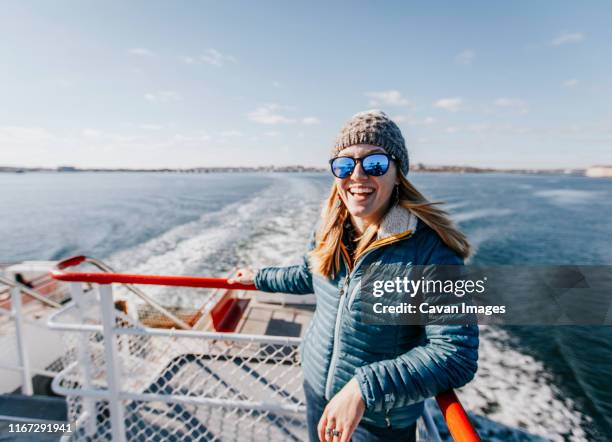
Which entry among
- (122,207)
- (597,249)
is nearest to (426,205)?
(597,249)

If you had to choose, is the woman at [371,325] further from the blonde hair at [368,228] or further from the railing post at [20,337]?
the railing post at [20,337]

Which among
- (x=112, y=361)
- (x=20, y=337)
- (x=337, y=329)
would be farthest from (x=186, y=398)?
(x=20, y=337)

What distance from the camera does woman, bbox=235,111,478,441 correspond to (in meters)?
0.85

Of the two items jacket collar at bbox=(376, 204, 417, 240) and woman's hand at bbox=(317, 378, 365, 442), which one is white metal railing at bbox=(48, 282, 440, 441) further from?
jacket collar at bbox=(376, 204, 417, 240)

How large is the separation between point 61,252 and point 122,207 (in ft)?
35.0

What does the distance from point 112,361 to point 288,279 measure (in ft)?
3.72

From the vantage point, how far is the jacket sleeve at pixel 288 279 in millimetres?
1468

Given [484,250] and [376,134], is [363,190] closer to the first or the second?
[376,134]

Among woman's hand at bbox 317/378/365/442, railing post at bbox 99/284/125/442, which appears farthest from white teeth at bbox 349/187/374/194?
railing post at bbox 99/284/125/442

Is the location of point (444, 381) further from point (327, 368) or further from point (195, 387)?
point (195, 387)

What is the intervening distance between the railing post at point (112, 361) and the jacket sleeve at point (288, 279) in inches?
32.1

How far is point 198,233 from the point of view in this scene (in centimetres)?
1562

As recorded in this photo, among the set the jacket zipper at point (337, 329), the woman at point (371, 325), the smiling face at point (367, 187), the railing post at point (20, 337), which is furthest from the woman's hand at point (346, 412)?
the railing post at point (20, 337)

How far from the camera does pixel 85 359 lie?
1848 mm
